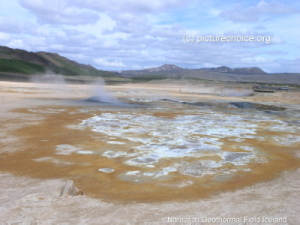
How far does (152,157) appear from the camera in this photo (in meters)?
9.37

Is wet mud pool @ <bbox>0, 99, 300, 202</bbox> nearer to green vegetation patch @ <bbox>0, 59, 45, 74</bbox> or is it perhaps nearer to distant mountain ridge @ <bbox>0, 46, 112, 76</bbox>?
green vegetation patch @ <bbox>0, 59, 45, 74</bbox>

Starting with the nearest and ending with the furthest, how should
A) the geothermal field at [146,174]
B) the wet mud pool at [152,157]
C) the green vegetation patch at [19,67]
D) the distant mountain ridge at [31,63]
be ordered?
1. the geothermal field at [146,174]
2. the wet mud pool at [152,157]
3. the green vegetation patch at [19,67]
4. the distant mountain ridge at [31,63]

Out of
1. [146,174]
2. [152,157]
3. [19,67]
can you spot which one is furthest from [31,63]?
[146,174]

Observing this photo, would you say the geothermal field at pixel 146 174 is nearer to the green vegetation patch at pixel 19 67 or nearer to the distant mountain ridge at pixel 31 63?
the green vegetation patch at pixel 19 67

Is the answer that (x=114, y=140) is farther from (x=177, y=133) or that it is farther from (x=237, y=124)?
(x=237, y=124)

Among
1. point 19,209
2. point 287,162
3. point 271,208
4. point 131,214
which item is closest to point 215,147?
point 287,162

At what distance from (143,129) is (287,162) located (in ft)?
20.9

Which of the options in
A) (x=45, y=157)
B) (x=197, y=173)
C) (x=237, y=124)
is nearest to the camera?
(x=197, y=173)

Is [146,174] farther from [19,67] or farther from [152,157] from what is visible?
[19,67]

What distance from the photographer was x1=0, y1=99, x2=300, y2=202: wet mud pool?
Answer: 7.03 metres

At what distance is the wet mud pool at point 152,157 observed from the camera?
23.1 ft

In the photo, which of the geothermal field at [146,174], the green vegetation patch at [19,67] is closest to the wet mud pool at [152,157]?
the geothermal field at [146,174]

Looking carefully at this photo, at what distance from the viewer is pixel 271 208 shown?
5848mm

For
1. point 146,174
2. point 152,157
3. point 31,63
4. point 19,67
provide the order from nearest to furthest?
point 146,174, point 152,157, point 19,67, point 31,63
